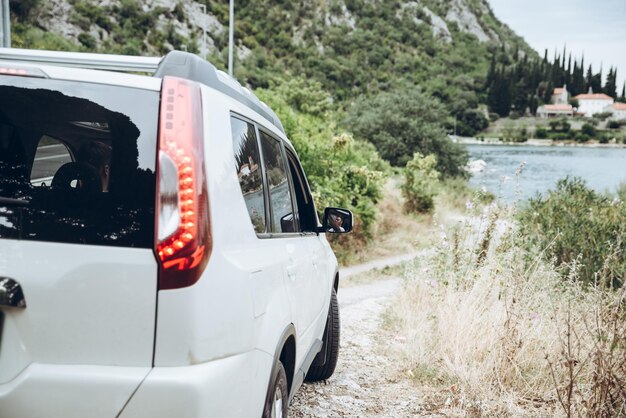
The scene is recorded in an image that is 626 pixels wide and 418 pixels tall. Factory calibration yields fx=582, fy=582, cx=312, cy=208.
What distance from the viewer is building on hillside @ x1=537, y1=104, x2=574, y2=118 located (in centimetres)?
9336

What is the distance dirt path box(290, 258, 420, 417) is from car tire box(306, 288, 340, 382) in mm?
130

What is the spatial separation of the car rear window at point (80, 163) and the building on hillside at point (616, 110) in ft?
342

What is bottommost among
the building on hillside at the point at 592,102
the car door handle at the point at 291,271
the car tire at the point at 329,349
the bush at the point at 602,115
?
the car tire at the point at 329,349

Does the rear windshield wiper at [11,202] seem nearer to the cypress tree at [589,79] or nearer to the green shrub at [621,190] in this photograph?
the green shrub at [621,190]

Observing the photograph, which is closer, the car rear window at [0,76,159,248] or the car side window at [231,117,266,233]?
the car rear window at [0,76,159,248]

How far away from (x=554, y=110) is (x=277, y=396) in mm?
101348

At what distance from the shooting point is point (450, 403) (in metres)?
4.31

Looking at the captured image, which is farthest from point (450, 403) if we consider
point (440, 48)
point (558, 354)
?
point (440, 48)

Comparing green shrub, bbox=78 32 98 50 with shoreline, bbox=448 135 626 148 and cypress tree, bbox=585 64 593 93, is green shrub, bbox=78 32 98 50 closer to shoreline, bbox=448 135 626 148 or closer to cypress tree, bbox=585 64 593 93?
shoreline, bbox=448 135 626 148

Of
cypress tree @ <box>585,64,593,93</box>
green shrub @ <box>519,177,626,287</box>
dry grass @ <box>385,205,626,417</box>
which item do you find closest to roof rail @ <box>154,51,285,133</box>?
dry grass @ <box>385,205,626,417</box>

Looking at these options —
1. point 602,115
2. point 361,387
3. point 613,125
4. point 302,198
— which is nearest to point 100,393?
point 302,198

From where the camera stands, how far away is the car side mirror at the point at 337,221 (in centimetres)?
417

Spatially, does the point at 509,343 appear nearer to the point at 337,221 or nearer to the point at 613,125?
the point at 337,221

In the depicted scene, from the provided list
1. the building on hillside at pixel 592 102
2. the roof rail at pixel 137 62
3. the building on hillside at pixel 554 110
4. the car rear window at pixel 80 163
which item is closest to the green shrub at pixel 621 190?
the roof rail at pixel 137 62
